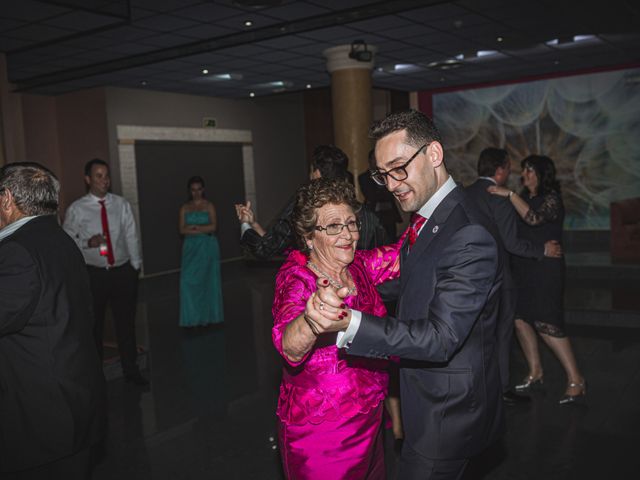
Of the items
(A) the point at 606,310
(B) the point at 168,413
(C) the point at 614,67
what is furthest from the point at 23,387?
(C) the point at 614,67

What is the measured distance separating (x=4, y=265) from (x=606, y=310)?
19.6 ft

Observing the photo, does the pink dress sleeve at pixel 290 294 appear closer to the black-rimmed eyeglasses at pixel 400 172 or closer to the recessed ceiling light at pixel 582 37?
the black-rimmed eyeglasses at pixel 400 172

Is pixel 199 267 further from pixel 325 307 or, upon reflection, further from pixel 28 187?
pixel 325 307

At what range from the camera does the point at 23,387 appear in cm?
216

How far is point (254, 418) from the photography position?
13.5 feet

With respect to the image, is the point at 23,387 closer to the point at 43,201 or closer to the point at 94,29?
the point at 43,201

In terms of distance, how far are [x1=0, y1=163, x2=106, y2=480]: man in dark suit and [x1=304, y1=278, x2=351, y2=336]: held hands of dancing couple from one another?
1.18m

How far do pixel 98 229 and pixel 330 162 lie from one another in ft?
7.33

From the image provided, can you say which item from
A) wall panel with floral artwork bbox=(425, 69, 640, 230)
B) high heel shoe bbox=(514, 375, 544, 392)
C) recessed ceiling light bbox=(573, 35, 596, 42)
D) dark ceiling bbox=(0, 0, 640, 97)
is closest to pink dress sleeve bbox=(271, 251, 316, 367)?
high heel shoe bbox=(514, 375, 544, 392)

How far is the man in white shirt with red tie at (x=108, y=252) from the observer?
4.77 metres

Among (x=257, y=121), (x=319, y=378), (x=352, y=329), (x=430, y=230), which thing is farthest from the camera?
(x=257, y=121)

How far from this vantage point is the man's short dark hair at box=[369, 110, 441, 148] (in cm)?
179

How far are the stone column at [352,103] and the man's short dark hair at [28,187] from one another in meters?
6.24

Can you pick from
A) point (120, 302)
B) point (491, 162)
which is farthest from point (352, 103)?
point (120, 302)
